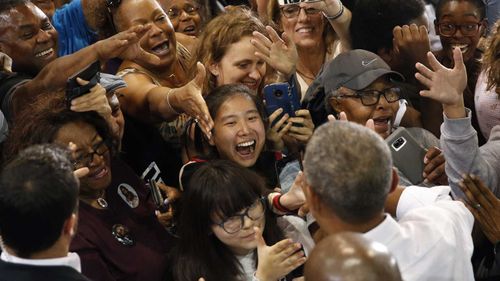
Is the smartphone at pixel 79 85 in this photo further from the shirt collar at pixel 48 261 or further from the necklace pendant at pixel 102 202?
the shirt collar at pixel 48 261

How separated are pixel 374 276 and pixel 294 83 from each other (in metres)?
2.00

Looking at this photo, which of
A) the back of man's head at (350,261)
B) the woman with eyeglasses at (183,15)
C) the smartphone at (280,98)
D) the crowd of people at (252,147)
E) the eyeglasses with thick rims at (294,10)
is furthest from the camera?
the woman with eyeglasses at (183,15)

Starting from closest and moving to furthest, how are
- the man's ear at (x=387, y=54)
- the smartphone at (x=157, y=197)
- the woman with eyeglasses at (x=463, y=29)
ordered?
the smartphone at (x=157, y=197)
the man's ear at (x=387, y=54)
the woman with eyeglasses at (x=463, y=29)

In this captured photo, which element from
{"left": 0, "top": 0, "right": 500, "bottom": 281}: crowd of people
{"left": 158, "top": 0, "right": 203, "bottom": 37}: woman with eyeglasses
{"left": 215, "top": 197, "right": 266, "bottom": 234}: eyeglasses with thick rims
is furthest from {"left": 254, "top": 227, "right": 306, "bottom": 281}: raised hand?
{"left": 158, "top": 0, "right": 203, "bottom": 37}: woman with eyeglasses

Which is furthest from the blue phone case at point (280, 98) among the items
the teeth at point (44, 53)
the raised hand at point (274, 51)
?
Answer: the teeth at point (44, 53)

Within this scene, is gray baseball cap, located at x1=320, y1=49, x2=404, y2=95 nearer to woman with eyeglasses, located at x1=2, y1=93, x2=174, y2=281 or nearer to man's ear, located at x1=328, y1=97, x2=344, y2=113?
man's ear, located at x1=328, y1=97, x2=344, y2=113

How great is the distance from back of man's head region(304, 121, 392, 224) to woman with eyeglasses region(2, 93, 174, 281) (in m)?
1.00

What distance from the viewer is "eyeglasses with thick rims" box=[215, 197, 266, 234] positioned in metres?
3.05

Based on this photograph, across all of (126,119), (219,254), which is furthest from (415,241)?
(126,119)

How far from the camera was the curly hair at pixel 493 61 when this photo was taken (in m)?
3.39

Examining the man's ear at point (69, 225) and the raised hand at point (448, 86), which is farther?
the raised hand at point (448, 86)

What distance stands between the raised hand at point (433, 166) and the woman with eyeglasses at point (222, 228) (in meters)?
0.51

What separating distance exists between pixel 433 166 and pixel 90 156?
48.0 inches

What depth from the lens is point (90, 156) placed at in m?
3.15
